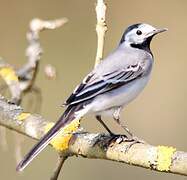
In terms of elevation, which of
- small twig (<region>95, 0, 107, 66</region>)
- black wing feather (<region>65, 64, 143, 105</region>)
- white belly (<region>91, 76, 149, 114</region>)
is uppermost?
small twig (<region>95, 0, 107, 66</region>)

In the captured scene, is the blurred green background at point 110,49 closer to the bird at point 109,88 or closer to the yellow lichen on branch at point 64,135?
the bird at point 109,88

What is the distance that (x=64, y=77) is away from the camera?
489cm

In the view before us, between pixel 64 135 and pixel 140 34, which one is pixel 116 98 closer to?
pixel 64 135

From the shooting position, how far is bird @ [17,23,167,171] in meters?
2.79

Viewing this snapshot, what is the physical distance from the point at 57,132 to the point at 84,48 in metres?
2.35

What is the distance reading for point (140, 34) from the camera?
327cm

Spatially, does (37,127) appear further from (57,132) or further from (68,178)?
(68,178)

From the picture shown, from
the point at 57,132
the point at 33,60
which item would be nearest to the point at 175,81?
the point at 33,60

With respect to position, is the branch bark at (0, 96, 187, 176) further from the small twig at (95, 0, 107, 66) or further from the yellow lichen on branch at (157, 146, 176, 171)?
the small twig at (95, 0, 107, 66)

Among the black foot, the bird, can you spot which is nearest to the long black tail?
the bird

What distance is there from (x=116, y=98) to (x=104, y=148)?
28cm

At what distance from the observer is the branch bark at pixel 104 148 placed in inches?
96.9

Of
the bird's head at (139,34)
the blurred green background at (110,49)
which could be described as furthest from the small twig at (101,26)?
the blurred green background at (110,49)

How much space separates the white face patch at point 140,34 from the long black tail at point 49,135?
1.77 ft
